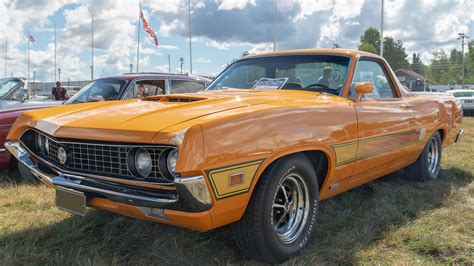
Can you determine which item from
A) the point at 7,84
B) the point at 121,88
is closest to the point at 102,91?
the point at 121,88

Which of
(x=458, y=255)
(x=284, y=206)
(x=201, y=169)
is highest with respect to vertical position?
(x=201, y=169)

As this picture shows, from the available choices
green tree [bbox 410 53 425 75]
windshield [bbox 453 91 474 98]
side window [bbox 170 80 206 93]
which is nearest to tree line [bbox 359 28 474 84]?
green tree [bbox 410 53 425 75]

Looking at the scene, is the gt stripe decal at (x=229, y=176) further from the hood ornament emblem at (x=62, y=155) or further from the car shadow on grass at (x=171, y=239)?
the hood ornament emblem at (x=62, y=155)

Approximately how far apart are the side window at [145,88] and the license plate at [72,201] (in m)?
3.83

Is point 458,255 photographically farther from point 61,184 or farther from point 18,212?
point 18,212

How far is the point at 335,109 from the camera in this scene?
3.12 metres

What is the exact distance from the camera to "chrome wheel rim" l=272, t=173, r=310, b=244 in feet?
9.19

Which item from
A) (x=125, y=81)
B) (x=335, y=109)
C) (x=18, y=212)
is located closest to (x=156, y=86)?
(x=125, y=81)

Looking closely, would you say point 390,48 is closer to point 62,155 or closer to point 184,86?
point 184,86

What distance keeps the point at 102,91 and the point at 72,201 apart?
13.7 ft

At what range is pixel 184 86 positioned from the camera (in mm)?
7320

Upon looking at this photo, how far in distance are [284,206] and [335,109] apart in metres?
0.82

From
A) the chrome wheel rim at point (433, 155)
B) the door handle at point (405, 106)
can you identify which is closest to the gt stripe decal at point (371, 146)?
the door handle at point (405, 106)

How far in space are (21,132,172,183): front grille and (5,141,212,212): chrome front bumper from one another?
2.4 inches
